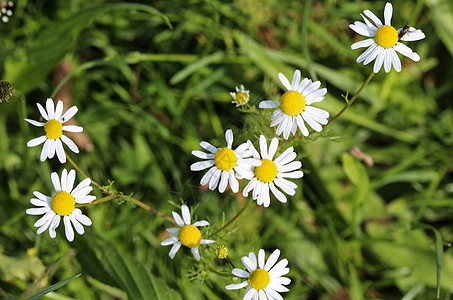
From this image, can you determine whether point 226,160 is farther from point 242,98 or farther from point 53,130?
point 53,130

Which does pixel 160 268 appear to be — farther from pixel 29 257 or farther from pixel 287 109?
pixel 287 109

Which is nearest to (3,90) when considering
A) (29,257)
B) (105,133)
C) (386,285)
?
(29,257)

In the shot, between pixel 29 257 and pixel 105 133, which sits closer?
pixel 29 257

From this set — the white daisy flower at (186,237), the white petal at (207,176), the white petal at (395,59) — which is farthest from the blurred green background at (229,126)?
the white petal at (395,59)

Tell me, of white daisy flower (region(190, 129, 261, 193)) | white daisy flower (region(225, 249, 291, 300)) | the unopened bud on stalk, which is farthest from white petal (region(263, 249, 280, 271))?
the unopened bud on stalk

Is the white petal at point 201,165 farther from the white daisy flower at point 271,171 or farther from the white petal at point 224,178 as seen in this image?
the white daisy flower at point 271,171

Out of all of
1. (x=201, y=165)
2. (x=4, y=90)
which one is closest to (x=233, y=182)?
(x=201, y=165)
